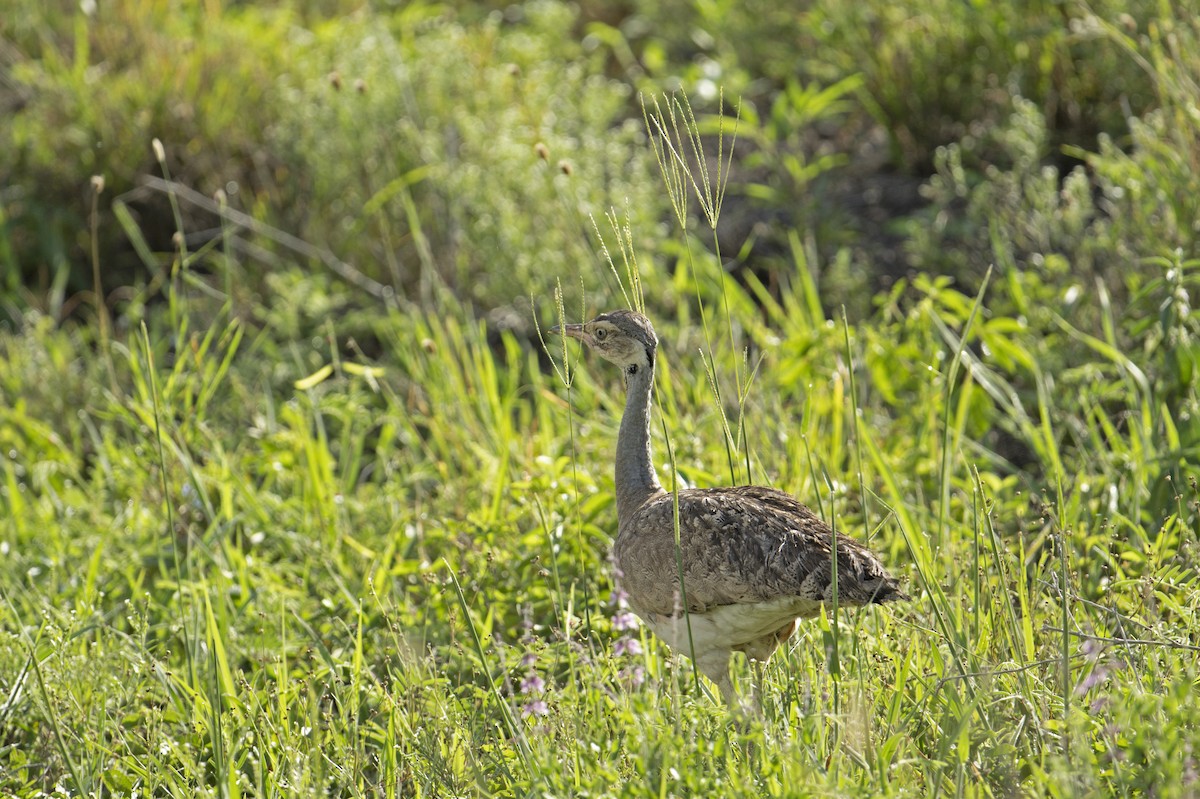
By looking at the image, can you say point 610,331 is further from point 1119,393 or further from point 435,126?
point 435,126

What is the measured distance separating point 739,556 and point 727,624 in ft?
0.63

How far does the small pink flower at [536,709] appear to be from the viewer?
2.63 metres

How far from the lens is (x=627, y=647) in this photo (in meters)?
2.88

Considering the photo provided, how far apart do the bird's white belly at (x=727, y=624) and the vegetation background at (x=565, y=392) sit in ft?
0.28

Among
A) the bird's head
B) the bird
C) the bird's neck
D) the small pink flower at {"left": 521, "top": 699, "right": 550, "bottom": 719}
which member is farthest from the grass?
the bird's head

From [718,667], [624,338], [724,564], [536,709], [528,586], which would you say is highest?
[624,338]

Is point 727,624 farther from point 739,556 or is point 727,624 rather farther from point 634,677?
point 634,677

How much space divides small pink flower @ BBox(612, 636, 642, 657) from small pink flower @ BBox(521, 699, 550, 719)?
0.22 m

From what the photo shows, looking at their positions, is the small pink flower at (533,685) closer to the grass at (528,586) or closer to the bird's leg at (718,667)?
the grass at (528,586)

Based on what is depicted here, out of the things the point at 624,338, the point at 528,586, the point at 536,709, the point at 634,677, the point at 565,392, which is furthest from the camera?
the point at 565,392

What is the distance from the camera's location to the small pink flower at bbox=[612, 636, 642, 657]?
282 centimetres

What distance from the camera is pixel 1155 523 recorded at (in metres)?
3.49

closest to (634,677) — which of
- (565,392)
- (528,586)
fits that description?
(528,586)

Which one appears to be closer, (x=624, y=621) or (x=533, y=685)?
(x=533, y=685)
